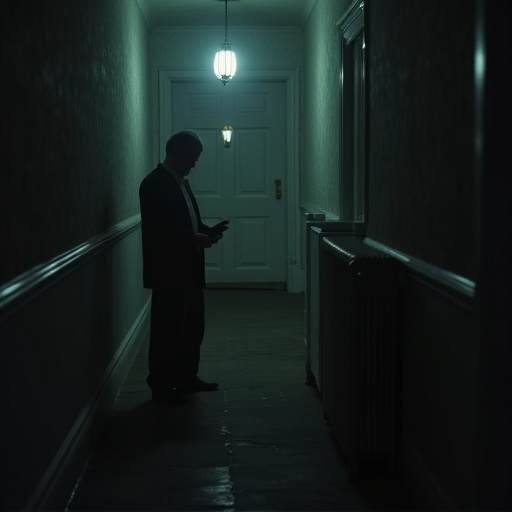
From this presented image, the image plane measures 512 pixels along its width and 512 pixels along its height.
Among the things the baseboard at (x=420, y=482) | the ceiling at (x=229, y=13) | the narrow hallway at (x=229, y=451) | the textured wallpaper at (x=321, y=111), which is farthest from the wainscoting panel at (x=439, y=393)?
the ceiling at (x=229, y=13)

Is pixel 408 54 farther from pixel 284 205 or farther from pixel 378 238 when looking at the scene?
pixel 284 205

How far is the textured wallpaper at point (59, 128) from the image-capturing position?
2357 mm

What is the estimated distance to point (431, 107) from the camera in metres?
2.72

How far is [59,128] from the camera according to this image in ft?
9.97

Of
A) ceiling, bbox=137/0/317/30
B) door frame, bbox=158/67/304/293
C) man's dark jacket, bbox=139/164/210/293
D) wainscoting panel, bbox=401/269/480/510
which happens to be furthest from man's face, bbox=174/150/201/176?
door frame, bbox=158/67/304/293

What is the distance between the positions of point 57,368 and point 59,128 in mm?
813

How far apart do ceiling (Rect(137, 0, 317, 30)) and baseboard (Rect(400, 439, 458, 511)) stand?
4727 mm

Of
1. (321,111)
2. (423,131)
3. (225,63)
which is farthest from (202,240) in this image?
(225,63)

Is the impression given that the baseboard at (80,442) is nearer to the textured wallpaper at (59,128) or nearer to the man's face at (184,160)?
the textured wallpaper at (59,128)

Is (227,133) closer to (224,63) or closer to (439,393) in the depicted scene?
(224,63)

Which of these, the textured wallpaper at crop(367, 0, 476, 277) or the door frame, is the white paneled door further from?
the textured wallpaper at crop(367, 0, 476, 277)

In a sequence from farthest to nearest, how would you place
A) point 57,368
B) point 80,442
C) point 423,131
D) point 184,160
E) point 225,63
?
point 225,63, point 184,160, point 80,442, point 57,368, point 423,131

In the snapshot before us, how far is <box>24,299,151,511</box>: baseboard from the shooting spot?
2686mm

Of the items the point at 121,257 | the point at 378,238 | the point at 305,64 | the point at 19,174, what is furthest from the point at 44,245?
the point at 305,64
